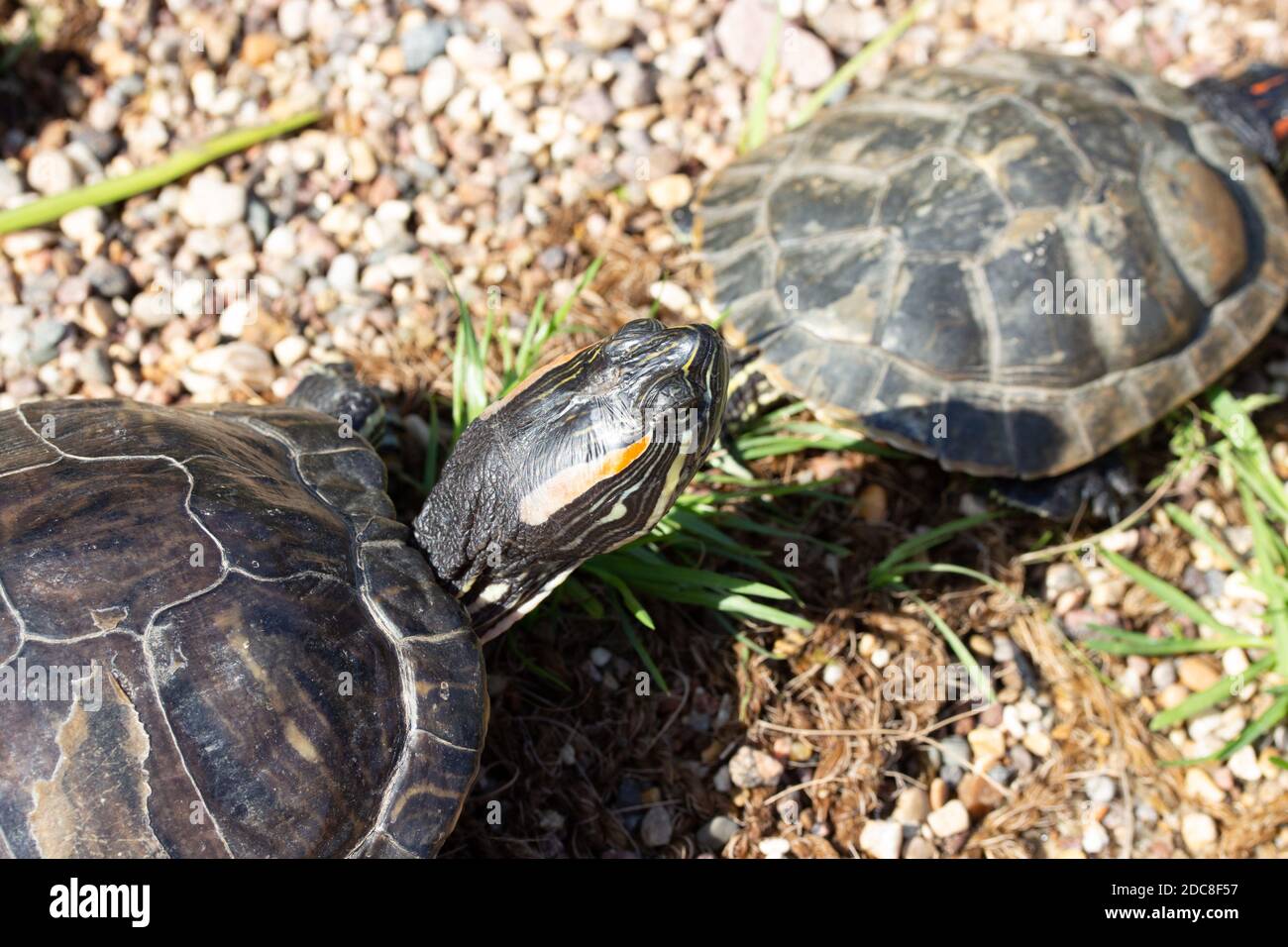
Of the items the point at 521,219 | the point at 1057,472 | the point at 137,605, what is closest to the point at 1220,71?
the point at 1057,472

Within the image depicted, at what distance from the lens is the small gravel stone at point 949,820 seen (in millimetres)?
4402

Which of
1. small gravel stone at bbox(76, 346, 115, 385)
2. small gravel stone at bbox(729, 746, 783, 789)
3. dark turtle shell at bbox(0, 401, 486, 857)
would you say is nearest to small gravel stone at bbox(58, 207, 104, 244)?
small gravel stone at bbox(76, 346, 115, 385)

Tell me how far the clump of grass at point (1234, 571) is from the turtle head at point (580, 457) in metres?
2.40

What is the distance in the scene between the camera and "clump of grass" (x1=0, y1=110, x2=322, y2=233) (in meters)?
5.24

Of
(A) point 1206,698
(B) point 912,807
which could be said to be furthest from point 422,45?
(A) point 1206,698

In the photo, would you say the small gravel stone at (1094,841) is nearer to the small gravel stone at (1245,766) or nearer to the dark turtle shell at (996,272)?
the small gravel stone at (1245,766)

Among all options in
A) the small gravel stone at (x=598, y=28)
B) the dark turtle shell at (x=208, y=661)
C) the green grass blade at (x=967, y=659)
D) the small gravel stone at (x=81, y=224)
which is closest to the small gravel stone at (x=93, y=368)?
the small gravel stone at (x=81, y=224)

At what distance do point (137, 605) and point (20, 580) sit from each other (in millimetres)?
329

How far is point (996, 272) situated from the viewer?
187 inches

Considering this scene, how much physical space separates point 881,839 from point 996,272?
97.2 inches

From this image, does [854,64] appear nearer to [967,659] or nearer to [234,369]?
[967,659]

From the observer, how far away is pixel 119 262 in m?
5.41
